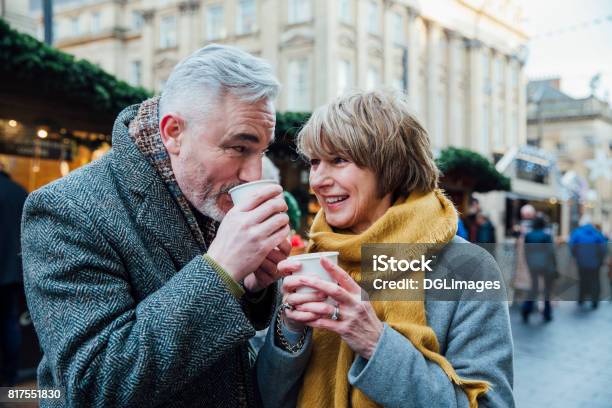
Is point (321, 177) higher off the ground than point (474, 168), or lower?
lower

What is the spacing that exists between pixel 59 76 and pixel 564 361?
19.0 ft

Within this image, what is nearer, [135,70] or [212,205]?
[212,205]

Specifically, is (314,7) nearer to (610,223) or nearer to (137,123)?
(137,123)

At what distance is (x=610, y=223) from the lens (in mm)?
45469

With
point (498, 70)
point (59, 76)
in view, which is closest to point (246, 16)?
point (498, 70)

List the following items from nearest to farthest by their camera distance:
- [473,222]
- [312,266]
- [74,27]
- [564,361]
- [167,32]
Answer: [312,266] < [564,361] < [473,222] < [167,32] < [74,27]

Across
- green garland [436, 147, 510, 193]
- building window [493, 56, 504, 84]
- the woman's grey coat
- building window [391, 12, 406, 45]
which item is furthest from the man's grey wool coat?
building window [493, 56, 504, 84]

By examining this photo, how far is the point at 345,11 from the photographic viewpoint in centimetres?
2044

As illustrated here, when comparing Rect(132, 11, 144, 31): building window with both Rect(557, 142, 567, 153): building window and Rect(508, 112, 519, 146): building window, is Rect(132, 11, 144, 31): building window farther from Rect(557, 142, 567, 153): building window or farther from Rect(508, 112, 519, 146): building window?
Rect(557, 142, 567, 153): building window

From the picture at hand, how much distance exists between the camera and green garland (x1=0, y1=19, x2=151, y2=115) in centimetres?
418

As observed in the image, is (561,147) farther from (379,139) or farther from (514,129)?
(379,139)

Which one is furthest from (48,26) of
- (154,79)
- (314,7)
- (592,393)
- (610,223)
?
(610,223)

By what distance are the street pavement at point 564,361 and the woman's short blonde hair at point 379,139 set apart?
3544 mm

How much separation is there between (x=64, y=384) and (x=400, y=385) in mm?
737
